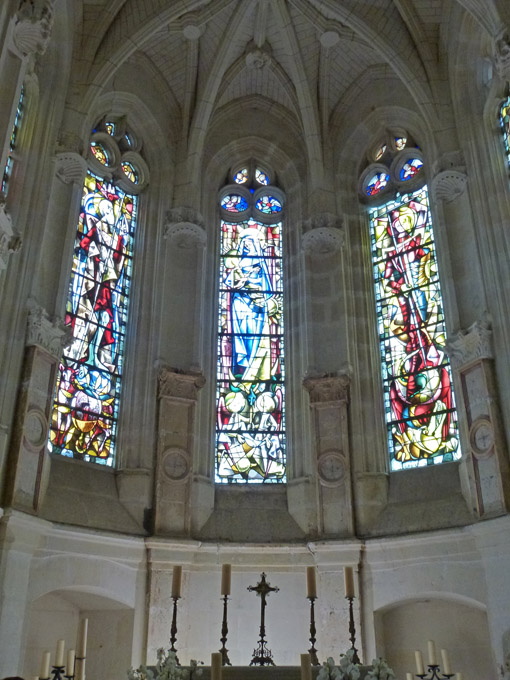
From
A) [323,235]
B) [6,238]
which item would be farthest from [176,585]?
[323,235]

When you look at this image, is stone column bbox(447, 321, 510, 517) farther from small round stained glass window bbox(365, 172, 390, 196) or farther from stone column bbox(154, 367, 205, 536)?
small round stained glass window bbox(365, 172, 390, 196)

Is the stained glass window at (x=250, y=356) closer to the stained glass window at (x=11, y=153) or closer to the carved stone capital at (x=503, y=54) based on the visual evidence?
the stained glass window at (x=11, y=153)

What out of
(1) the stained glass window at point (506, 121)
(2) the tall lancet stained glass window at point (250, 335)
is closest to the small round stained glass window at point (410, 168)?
(1) the stained glass window at point (506, 121)

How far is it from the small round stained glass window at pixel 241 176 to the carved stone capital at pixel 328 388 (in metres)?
5.38

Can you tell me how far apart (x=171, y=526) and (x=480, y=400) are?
17.3ft

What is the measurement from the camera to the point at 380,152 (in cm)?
1532

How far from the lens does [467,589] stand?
10453 mm

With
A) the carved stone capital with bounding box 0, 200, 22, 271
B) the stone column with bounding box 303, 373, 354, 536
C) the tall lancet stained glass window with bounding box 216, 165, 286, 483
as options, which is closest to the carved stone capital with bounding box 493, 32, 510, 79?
the stone column with bounding box 303, 373, 354, 536

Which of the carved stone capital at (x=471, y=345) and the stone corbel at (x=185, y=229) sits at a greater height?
the stone corbel at (x=185, y=229)

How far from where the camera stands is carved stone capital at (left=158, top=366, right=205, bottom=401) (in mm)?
12367

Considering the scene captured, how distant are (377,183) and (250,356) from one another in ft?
15.4

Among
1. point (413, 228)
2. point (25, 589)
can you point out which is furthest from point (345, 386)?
point (25, 589)

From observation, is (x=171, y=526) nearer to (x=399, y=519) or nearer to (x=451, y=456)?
(x=399, y=519)

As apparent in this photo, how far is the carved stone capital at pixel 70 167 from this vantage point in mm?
12266
